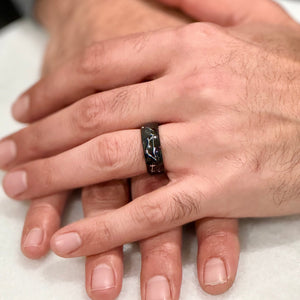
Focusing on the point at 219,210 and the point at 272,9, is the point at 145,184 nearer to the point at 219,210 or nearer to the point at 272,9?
the point at 219,210

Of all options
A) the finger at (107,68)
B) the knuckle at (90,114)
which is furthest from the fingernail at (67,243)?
the finger at (107,68)

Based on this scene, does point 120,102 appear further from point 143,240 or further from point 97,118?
point 143,240

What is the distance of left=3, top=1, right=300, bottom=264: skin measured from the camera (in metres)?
0.68

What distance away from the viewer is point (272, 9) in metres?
0.92

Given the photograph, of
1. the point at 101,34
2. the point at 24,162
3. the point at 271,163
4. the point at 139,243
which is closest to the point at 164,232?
the point at 139,243

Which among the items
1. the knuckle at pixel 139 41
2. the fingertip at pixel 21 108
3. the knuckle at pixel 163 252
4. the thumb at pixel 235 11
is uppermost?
the thumb at pixel 235 11

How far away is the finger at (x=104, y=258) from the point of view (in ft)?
2.10

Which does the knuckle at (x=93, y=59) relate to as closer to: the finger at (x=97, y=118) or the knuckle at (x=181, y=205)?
the finger at (x=97, y=118)

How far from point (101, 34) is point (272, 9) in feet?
1.38

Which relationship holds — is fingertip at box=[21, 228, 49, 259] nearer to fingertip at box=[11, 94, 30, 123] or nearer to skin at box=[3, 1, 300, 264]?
skin at box=[3, 1, 300, 264]

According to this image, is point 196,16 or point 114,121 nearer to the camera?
point 114,121

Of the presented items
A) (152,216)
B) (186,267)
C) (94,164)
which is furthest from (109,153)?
(186,267)

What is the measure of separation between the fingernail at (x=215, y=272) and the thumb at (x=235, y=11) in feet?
1.89

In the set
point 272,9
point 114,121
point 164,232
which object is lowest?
point 164,232
